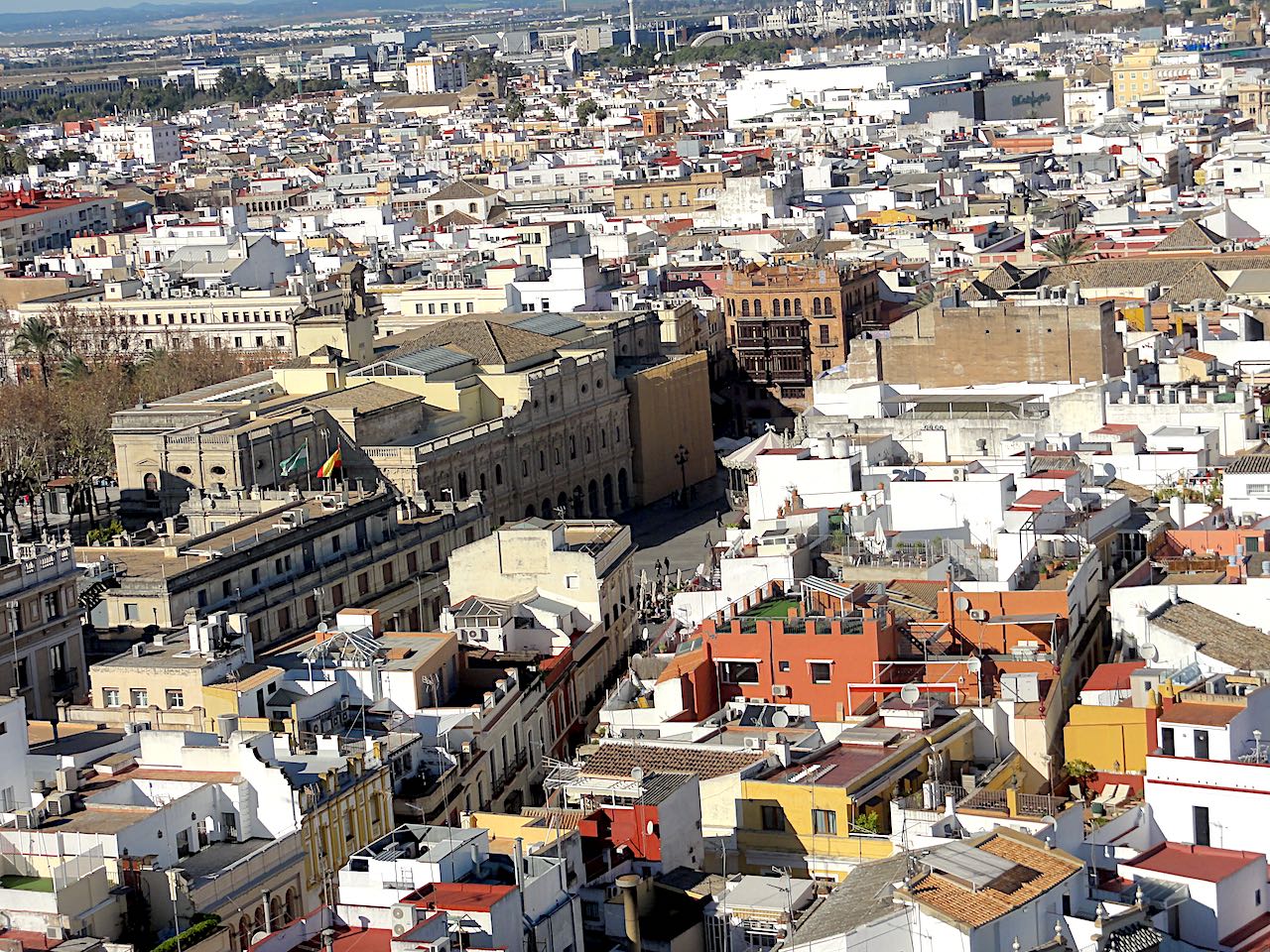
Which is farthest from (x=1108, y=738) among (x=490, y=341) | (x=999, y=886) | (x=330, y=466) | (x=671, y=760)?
(x=490, y=341)

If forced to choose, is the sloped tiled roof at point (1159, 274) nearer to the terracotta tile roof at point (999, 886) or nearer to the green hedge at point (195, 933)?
the terracotta tile roof at point (999, 886)

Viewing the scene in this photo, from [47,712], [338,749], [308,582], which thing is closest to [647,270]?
[308,582]

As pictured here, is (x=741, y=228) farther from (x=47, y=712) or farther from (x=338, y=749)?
(x=338, y=749)

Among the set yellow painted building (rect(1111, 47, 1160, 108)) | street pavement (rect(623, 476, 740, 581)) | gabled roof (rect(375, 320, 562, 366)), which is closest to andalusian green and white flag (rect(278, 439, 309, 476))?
gabled roof (rect(375, 320, 562, 366))

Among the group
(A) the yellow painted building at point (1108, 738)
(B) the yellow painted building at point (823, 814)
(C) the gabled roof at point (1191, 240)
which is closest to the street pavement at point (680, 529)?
(C) the gabled roof at point (1191, 240)

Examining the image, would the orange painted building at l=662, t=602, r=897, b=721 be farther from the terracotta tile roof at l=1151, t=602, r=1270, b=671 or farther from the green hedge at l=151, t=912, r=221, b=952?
the green hedge at l=151, t=912, r=221, b=952

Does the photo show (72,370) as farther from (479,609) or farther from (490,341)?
(479,609)
